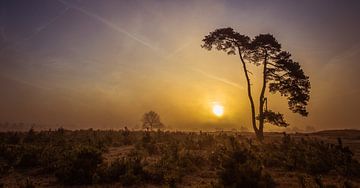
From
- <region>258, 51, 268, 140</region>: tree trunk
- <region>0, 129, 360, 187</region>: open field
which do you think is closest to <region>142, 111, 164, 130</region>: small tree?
<region>258, 51, 268, 140</region>: tree trunk

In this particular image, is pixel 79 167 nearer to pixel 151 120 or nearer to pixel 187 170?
pixel 187 170

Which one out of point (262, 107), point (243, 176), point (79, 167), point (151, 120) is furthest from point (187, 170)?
point (151, 120)

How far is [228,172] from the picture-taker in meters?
8.73

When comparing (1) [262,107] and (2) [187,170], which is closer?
(2) [187,170]

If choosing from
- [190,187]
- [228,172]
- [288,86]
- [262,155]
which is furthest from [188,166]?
[288,86]

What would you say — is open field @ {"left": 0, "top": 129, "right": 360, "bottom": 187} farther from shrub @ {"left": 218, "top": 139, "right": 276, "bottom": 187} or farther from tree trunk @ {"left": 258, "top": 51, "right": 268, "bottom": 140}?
tree trunk @ {"left": 258, "top": 51, "right": 268, "bottom": 140}

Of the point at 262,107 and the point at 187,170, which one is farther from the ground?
the point at 262,107

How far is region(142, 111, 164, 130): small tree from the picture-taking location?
419 ft

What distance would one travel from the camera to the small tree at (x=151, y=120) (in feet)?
419

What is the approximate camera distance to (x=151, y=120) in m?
129

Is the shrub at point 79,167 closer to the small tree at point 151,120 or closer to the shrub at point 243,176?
the shrub at point 243,176

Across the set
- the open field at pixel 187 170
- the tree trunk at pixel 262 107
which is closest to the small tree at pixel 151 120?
the tree trunk at pixel 262 107

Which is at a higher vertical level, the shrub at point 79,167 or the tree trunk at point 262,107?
the tree trunk at point 262,107

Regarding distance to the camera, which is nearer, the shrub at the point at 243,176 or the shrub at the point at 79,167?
the shrub at the point at 243,176
